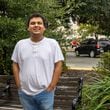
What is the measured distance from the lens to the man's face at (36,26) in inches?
206

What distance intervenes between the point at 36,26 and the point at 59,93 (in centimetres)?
282

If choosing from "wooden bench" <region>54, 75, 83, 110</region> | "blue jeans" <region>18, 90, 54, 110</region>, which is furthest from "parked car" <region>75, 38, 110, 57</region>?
"blue jeans" <region>18, 90, 54, 110</region>

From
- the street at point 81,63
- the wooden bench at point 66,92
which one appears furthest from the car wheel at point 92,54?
the wooden bench at point 66,92

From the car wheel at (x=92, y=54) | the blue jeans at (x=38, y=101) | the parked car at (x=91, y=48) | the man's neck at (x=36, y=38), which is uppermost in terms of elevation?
the man's neck at (x=36, y=38)

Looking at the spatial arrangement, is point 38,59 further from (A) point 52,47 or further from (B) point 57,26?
(B) point 57,26

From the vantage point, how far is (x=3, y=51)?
37.1ft

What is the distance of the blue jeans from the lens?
5215mm

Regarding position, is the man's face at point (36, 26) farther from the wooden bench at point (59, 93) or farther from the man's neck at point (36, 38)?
the wooden bench at point (59, 93)

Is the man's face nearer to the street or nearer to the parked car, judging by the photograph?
the street

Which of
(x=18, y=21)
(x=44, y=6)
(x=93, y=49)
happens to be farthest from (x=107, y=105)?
(x=93, y=49)

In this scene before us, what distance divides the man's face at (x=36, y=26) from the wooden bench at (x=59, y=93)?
2263 millimetres

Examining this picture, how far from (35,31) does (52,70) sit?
0.50 meters

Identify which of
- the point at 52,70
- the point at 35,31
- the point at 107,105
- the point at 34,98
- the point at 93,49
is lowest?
the point at 93,49

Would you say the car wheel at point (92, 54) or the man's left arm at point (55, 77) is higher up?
the man's left arm at point (55, 77)
